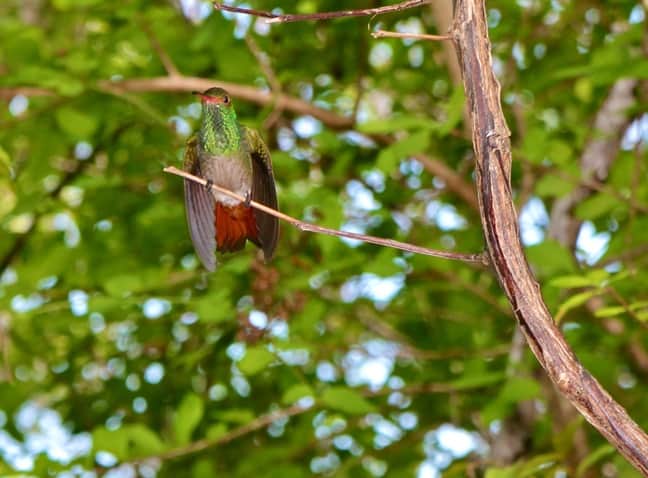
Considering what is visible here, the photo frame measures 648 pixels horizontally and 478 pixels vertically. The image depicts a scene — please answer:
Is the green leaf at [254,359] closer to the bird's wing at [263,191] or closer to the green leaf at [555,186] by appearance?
the bird's wing at [263,191]

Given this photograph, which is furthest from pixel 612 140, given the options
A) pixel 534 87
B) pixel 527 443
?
pixel 527 443

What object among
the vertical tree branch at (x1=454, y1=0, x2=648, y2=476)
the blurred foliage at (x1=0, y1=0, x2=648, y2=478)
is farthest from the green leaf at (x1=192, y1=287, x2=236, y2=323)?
the vertical tree branch at (x1=454, y1=0, x2=648, y2=476)

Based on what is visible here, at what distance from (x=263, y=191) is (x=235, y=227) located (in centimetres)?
11

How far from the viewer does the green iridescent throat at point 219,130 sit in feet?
7.64

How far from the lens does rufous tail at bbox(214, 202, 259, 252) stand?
2.28 metres

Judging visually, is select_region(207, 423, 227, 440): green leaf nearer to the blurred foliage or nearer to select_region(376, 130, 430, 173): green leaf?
the blurred foliage

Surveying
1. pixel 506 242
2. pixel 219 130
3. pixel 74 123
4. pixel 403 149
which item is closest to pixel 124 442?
pixel 74 123

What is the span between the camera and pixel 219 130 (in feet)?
7.85

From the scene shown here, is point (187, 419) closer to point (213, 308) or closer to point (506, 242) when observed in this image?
point (213, 308)

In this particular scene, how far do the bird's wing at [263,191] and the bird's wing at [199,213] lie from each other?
107 millimetres

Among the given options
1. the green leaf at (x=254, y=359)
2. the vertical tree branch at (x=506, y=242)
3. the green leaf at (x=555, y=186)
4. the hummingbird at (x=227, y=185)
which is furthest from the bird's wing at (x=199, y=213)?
the green leaf at (x=555, y=186)

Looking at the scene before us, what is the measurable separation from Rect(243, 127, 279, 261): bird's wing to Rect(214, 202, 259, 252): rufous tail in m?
0.02

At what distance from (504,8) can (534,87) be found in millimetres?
354

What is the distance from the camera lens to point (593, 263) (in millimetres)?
3906
